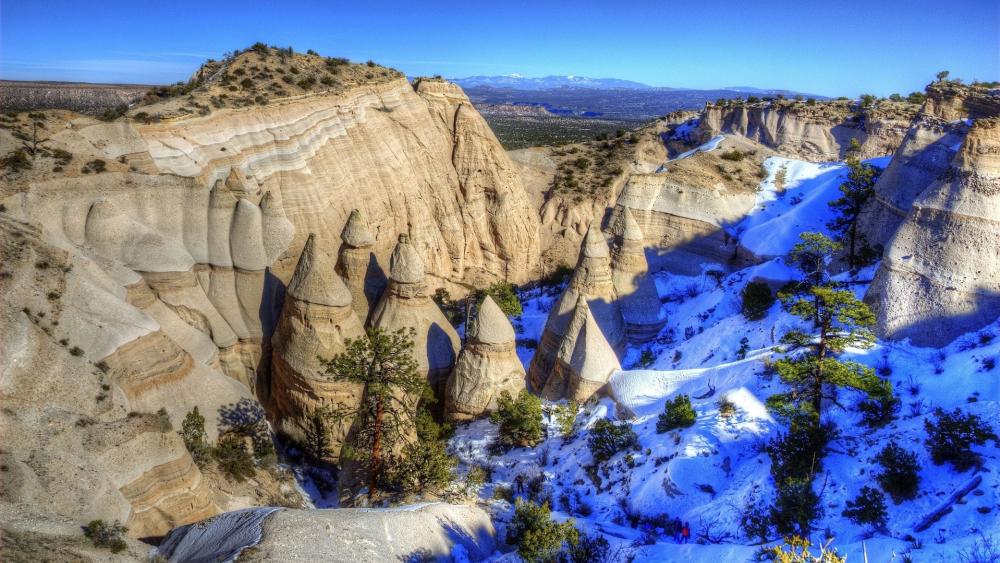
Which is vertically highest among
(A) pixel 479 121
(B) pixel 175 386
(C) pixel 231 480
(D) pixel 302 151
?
(A) pixel 479 121

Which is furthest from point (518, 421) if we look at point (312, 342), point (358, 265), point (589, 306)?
point (358, 265)

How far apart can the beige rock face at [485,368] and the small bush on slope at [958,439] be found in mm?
11559

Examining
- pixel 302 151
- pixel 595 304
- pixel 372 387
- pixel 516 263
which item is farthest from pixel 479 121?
pixel 372 387

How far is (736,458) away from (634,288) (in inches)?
481

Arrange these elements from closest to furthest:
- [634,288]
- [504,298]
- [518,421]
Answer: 1. [518,421]
2. [634,288]
3. [504,298]

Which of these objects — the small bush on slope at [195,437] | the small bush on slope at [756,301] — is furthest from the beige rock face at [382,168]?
the small bush on slope at [756,301]

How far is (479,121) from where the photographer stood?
31.8 m

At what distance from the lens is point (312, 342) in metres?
18.1

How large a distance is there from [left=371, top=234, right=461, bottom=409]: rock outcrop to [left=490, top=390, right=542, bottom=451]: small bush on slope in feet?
11.0

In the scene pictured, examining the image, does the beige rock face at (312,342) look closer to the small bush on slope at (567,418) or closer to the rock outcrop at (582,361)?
the small bush on slope at (567,418)

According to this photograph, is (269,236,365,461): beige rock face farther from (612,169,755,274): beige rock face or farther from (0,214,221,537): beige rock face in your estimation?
(612,169,755,274): beige rock face

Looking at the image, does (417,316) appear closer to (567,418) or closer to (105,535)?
(567,418)

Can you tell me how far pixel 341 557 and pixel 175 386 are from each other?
7993 millimetres

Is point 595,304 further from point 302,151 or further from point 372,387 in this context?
point 302,151
